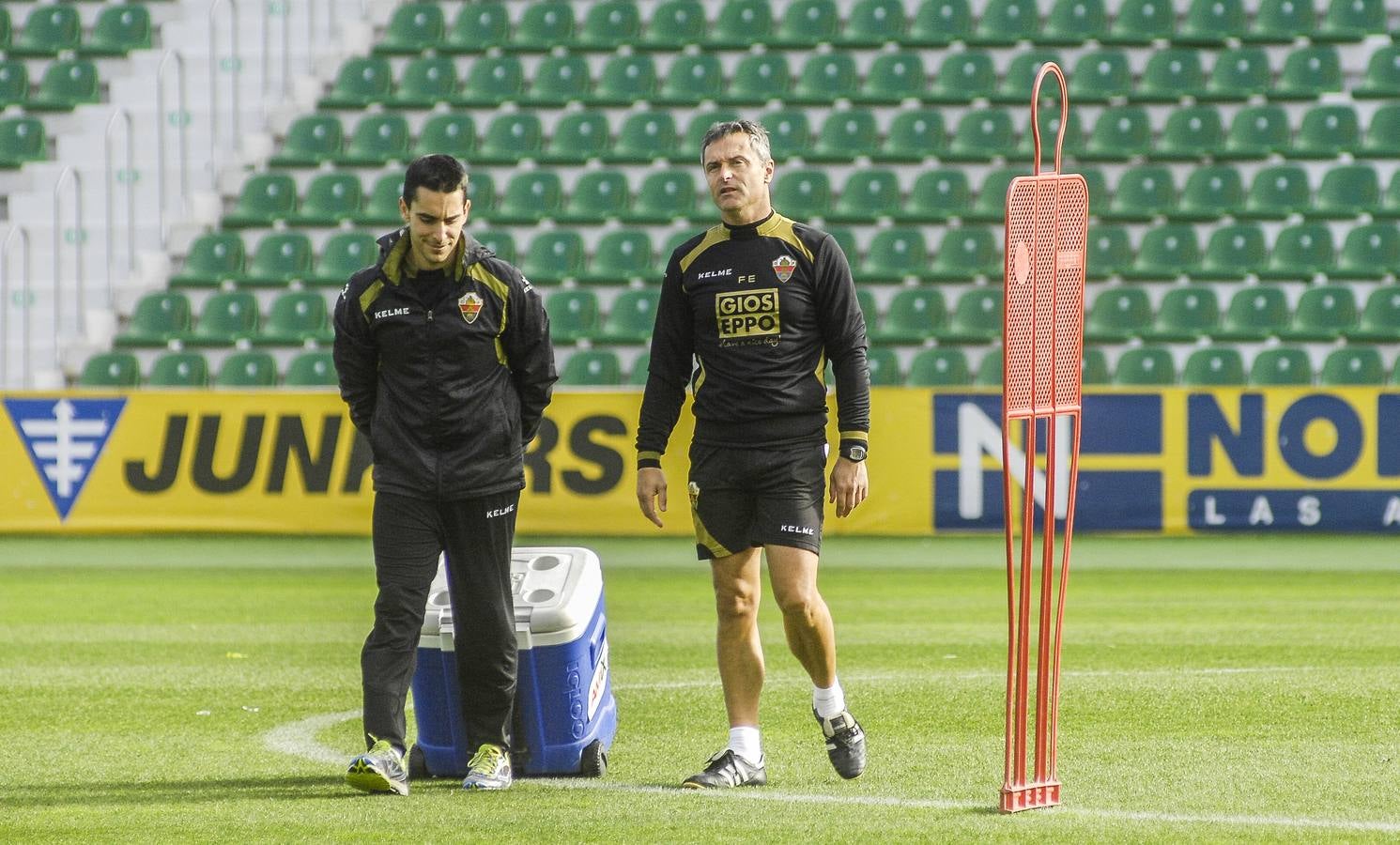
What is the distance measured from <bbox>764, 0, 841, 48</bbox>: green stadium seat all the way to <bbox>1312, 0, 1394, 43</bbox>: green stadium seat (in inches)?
209

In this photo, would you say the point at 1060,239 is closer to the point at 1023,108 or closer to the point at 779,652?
the point at 779,652

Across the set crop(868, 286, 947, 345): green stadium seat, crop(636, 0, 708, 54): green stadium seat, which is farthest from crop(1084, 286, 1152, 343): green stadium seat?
crop(636, 0, 708, 54): green stadium seat

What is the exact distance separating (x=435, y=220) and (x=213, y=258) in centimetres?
1563

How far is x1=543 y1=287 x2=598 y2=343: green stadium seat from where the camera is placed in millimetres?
19375

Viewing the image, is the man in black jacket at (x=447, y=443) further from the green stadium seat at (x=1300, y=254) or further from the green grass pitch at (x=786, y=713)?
the green stadium seat at (x=1300, y=254)

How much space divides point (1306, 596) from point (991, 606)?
6.75 ft

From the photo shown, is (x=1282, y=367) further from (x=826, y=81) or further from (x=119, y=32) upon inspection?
(x=119, y=32)

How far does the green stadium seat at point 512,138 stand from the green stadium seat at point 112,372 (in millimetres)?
4366

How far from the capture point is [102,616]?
11352 mm

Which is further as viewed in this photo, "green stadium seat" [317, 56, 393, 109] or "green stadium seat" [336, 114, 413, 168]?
"green stadium seat" [317, 56, 393, 109]

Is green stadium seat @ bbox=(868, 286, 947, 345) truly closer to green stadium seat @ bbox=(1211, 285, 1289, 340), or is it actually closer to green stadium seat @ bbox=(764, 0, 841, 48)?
green stadium seat @ bbox=(1211, 285, 1289, 340)


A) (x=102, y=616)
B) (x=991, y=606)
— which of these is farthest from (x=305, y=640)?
(x=991, y=606)

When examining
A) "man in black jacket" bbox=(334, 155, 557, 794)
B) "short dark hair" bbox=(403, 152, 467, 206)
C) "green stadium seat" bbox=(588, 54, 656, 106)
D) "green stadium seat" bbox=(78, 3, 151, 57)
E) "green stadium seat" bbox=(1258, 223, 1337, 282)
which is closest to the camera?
"short dark hair" bbox=(403, 152, 467, 206)

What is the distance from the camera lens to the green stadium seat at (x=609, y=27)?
22328 mm
